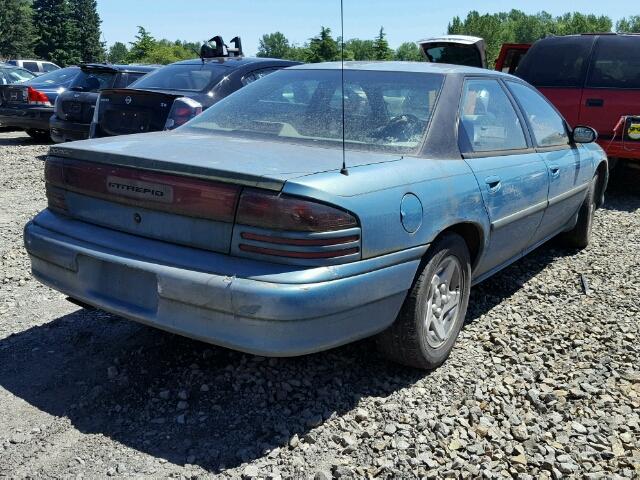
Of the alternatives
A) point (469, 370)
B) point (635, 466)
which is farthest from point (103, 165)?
point (635, 466)

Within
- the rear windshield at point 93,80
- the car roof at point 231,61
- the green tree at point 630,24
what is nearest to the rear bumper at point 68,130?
the rear windshield at point 93,80

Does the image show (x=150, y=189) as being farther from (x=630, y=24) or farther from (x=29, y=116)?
(x=630, y=24)

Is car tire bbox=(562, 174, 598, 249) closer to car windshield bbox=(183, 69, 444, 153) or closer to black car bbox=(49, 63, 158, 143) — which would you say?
car windshield bbox=(183, 69, 444, 153)

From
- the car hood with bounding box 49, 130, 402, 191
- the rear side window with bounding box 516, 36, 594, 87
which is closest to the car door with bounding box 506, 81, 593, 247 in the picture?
the car hood with bounding box 49, 130, 402, 191

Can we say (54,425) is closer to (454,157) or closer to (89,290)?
(89,290)

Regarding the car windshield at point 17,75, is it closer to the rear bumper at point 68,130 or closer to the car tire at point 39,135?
the car tire at point 39,135

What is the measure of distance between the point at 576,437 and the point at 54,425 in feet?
7.40

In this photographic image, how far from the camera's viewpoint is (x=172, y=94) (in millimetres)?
6926

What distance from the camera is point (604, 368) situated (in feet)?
11.4

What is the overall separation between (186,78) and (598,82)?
16.1 feet

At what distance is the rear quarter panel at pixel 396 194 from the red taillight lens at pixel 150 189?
0.31 meters

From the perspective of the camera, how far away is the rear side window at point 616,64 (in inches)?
300

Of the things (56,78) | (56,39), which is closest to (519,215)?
(56,78)

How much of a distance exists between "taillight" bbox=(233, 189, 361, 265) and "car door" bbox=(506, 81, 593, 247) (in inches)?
93.2
